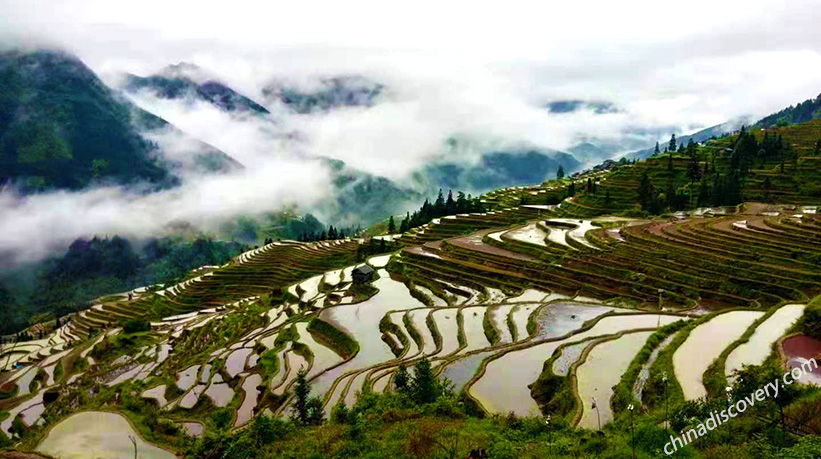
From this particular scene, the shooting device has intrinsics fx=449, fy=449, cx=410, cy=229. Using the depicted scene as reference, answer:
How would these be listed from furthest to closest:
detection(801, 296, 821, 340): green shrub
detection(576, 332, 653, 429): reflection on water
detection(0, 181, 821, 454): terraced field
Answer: detection(0, 181, 821, 454): terraced field, detection(801, 296, 821, 340): green shrub, detection(576, 332, 653, 429): reflection on water

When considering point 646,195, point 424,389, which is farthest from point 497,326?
point 646,195

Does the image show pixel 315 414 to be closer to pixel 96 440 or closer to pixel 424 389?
pixel 424 389

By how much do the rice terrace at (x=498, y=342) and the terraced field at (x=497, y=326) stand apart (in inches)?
5.7

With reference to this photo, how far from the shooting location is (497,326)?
28000mm

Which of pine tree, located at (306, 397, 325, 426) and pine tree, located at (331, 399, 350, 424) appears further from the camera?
pine tree, located at (306, 397, 325, 426)

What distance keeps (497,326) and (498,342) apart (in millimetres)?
2670

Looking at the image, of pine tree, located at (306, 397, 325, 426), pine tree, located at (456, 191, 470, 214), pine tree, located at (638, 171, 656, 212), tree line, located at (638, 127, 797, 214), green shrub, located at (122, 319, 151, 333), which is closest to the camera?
pine tree, located at (306, 397, 325, 426)

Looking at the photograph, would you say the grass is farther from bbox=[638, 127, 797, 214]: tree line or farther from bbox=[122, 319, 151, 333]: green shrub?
bbox=[638, 127, 797, 214]: tree line

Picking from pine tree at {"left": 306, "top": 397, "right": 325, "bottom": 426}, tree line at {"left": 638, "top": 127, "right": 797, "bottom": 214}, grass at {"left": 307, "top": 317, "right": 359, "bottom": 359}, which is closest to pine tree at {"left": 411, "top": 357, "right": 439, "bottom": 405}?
pine tree at {"left": 306, "top": 397, "right": 325, "bottom": 426}

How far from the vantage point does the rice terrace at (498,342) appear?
638 inches

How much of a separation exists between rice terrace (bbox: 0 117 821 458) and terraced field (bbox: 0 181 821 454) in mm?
146

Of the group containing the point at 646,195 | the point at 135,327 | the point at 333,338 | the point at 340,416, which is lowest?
the point at 135,327

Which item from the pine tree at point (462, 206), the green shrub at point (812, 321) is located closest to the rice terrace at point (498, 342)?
the green shrub at point (812, 321)

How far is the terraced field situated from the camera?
1911 centimetres
